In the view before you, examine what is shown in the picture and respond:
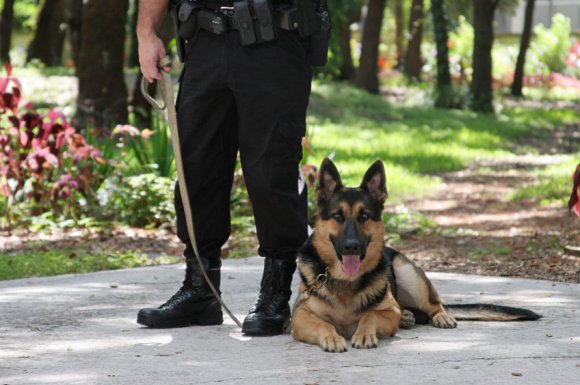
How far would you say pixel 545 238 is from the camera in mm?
9281

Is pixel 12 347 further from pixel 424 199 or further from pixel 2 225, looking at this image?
pixel 424 199

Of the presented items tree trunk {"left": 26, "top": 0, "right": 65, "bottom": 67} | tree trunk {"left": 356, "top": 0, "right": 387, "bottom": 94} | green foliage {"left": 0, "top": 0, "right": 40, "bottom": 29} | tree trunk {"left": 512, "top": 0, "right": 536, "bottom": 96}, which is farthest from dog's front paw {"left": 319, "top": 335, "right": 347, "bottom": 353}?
green foliage {"left": 0, "top": 0, "right": 40, "bottom": 29}

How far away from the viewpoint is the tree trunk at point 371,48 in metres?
28.7

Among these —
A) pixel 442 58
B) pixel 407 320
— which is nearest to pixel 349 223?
pixel 407 320

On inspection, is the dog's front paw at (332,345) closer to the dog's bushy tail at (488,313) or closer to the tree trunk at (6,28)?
the dog's bushy tail at (488,313)

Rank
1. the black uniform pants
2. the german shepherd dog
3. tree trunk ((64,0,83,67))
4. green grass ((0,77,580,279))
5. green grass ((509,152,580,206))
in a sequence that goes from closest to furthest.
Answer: the german shepherd dog < the black uniform pants < green grass ((0,77,580,279)) < green grass ((509,152,580,206)) < tree trunk ((64,0,83,67))

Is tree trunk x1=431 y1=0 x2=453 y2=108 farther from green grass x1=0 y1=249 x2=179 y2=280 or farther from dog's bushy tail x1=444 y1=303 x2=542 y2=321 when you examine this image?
dog's bushy tail x1=444 y1=303 x2=542 y2=321

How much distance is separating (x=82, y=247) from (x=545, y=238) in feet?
12.5

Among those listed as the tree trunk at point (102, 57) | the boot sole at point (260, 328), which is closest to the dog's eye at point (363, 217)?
the boot sole at point (260, 328)

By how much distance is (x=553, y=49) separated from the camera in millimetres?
37281

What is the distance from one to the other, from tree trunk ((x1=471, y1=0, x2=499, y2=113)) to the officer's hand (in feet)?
69.2

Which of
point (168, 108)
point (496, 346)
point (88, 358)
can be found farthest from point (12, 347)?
point (496, 346)

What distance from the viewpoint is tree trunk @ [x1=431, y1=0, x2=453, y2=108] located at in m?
26.8

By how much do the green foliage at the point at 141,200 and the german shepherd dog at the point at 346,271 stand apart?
439 cm
